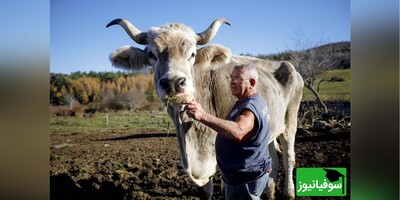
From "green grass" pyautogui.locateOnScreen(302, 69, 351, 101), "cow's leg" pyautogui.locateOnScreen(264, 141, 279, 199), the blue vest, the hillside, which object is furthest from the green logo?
the blue vest

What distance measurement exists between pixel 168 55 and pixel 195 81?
68 cm

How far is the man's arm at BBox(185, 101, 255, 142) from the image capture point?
1924 mm

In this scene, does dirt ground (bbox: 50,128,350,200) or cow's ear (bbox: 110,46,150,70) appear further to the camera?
dirt ground (bbox: 50,128,350,200)

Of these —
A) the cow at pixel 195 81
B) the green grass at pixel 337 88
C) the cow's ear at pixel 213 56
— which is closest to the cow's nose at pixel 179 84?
the cow at pixel 195 81

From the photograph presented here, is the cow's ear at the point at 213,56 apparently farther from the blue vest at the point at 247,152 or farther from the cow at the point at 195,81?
the blue vest at the point at 247,152

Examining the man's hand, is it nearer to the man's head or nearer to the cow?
the man's head

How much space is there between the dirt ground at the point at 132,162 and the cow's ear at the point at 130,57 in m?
1.13

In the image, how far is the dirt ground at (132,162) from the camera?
3.85 m

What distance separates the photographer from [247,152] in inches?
82.8

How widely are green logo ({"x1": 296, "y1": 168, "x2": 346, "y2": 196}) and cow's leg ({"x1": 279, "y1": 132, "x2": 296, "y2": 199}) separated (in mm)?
107

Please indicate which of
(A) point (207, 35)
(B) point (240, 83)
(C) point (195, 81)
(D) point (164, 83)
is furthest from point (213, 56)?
(B) point (240, 83)
